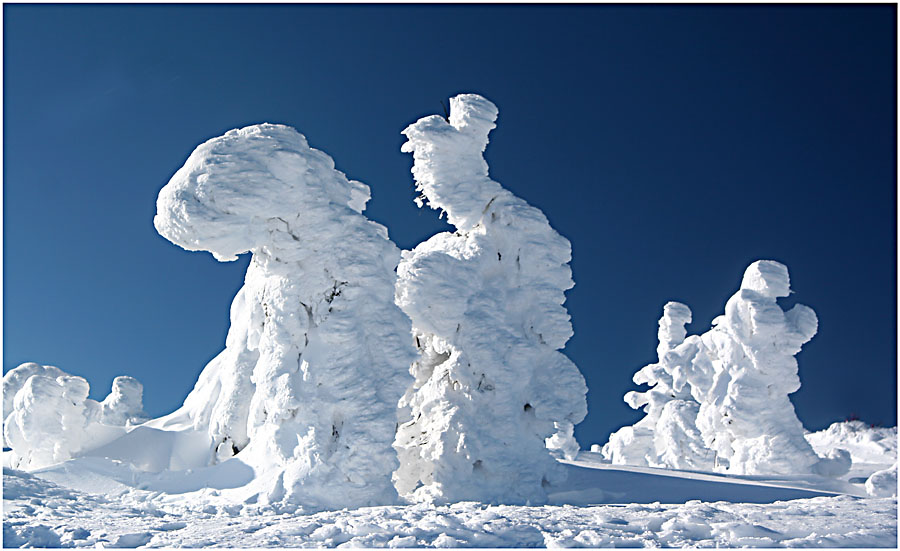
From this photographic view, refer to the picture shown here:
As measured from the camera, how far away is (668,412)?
39250 millimetres

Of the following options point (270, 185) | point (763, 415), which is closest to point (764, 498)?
point (763, 415)

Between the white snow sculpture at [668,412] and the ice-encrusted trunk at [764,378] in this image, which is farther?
the white snow sculpture at [668,412]

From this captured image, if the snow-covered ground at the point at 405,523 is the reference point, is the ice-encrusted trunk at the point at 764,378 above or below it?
above

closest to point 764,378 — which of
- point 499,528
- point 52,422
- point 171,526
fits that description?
point 499,528

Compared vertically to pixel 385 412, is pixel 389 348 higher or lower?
higher

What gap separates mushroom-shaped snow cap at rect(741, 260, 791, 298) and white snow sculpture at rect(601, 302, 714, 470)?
874 centimetres

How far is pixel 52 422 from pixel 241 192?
12.0m

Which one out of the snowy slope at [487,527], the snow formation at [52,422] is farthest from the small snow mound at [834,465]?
the snow formation at [52,422]

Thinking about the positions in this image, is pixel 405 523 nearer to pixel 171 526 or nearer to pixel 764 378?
pixel 171 526

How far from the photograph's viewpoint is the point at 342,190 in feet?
63.6

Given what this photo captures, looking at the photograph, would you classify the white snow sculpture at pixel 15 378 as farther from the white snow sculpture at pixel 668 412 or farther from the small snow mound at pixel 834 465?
the white snow sculpture at pixel 668 412

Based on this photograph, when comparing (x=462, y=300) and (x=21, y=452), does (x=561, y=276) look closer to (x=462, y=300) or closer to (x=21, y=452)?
(x=462, y=300)

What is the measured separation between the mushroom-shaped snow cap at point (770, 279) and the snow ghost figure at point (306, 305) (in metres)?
17.3

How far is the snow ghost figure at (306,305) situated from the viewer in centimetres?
1703
